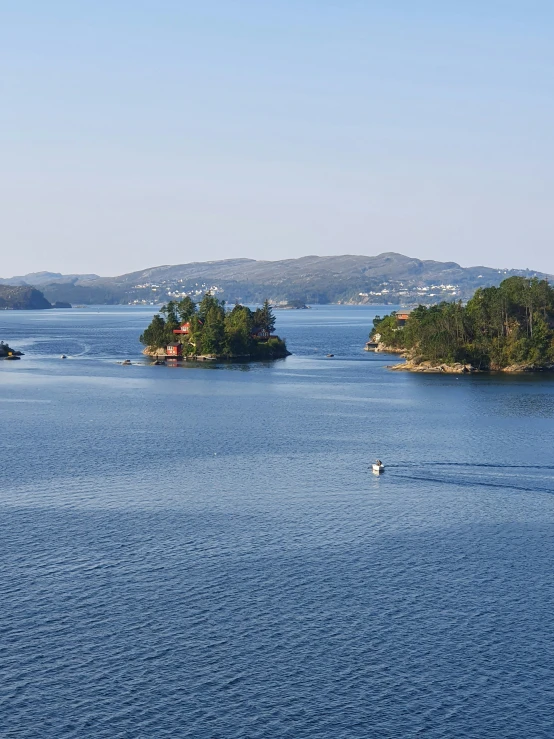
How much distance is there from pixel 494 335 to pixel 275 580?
71676 millimetres

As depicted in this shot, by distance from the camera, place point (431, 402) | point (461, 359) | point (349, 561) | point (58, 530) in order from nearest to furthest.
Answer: point (349, 561), point (58, 530), point (431, 402), point (461, 359)

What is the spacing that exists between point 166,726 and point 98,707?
1.69m

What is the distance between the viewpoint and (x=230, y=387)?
3113 inches

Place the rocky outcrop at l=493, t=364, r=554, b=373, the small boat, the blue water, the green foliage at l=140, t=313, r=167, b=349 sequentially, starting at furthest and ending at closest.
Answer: the green foliage at l=140, t=313, r=167, b=349, the rocky outcrop at l=493, t=364, r=554, b=373, the small boat, the blue water

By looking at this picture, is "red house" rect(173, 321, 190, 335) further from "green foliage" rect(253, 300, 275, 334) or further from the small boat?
the small boat

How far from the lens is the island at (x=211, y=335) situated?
110m

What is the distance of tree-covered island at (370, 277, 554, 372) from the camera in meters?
92.8

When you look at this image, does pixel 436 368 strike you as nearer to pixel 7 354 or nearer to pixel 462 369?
pixel 462 369

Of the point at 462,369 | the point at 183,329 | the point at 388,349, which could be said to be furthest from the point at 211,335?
the point at 462,369

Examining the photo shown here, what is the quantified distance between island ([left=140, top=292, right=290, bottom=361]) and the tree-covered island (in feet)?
65.4

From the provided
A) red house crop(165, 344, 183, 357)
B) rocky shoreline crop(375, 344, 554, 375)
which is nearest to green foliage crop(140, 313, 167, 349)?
red house crop(165, 344, 183, 357)

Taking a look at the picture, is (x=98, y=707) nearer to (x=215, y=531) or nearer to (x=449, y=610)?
(x=449, y=610)

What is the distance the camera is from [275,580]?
93.9 feet

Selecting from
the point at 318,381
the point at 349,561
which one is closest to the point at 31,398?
the point at 318,381
